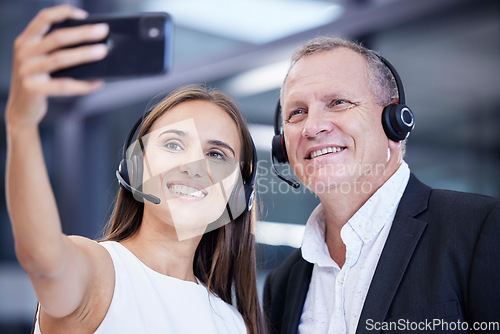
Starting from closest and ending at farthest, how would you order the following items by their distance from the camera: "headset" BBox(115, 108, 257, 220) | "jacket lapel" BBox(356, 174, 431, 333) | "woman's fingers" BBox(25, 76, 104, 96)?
1. "woman's fingers" BBox(25, 76, 104, 96)
2. "jacket lapel" BBox(356, 174, 431, 333)
3. "headset" BBox(115, 108, 257, 220)

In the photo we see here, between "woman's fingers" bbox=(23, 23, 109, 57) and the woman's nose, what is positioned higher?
"woman's fingers" bbox=(23, 23, 109, 57)

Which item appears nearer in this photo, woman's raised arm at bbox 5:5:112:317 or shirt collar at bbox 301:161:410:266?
woman's raised arm at bbox 5:5:112:317

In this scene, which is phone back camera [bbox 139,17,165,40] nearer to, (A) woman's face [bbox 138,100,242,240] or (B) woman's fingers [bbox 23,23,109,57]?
(B) woman's fingers [bbox 23,23,109,57]

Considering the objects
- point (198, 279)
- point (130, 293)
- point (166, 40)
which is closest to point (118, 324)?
point (130, 293)

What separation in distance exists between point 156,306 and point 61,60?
78cm

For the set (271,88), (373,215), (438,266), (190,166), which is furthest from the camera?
(271,88)

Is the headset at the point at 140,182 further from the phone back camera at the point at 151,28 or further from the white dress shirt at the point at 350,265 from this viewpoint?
the phone back camera at the point at 151,28

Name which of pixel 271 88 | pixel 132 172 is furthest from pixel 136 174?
pixel 271 88

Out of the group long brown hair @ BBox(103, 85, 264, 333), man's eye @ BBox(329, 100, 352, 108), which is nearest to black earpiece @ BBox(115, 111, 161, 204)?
long brown hair @ BBox(103, 85, 264, 333)

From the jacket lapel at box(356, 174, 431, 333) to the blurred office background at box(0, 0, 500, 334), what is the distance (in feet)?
2.44

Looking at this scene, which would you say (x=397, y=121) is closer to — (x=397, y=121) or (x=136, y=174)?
(x=397, y=121)

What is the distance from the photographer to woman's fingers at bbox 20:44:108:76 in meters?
0.67

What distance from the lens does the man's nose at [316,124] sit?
5.03 ft

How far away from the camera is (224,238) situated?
1.61 meters
